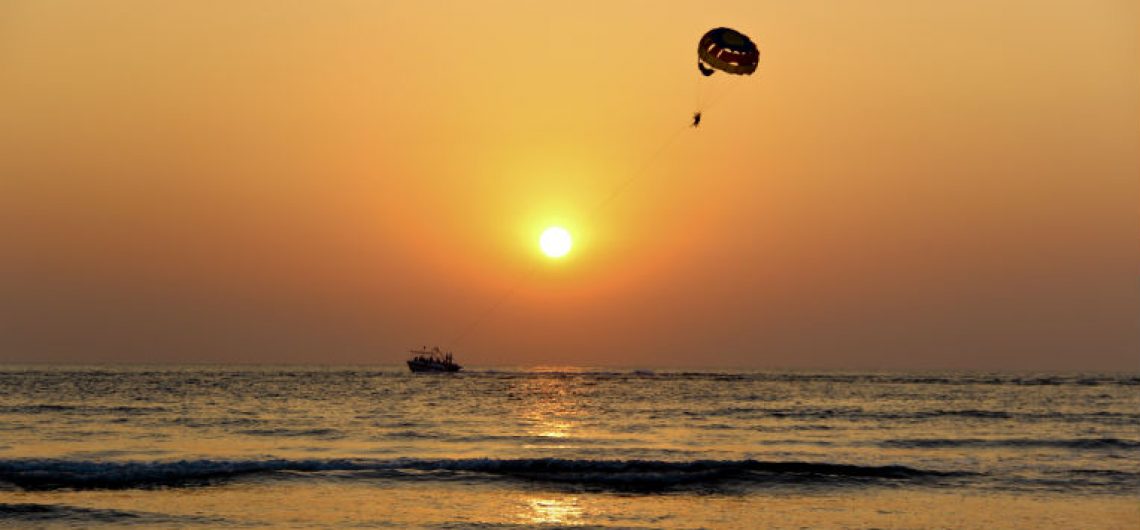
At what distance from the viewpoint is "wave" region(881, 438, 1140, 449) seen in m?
43.0

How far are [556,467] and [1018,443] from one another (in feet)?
67.1

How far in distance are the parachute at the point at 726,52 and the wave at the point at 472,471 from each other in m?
13.0

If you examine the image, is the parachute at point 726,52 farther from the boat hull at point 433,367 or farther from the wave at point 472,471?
the boat hull at point 433,367

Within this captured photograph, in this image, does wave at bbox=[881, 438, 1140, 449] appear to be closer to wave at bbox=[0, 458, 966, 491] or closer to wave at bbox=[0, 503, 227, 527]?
wave at bbox=[0, 458, 966, 491]

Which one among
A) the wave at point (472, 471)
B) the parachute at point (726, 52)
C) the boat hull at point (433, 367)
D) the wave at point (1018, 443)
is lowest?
the wave at point (472, 471)

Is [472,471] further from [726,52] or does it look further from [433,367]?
[433,367]

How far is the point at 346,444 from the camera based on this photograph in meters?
41.5

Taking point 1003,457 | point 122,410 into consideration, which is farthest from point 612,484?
point 122,410

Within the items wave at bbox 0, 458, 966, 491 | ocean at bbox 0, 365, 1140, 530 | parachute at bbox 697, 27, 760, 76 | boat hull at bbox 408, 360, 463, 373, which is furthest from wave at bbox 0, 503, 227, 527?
boat hull at bbox 408, 360, 463, 373

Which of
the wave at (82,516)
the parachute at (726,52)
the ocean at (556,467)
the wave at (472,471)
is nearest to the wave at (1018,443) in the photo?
the ocean at (556,467)

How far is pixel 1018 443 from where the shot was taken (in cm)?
4434

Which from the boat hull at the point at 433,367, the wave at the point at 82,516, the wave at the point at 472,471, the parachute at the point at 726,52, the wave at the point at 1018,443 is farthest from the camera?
the boat hull at the point at 433,367

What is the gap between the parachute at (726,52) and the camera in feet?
123

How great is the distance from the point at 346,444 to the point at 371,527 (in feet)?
60.5
